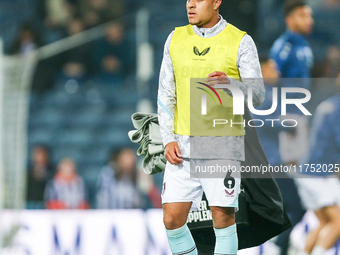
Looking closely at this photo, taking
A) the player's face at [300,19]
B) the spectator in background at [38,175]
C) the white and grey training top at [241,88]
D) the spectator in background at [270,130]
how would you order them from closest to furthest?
the white and grey training top at [241,88], the spectator in background at [270,130], the player's face at [300,19], the spectator in background at [38,175]

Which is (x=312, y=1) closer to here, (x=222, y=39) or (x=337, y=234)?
(x=337, y=234)

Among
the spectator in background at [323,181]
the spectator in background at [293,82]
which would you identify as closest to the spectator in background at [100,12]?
the spectator in background at [293,82]

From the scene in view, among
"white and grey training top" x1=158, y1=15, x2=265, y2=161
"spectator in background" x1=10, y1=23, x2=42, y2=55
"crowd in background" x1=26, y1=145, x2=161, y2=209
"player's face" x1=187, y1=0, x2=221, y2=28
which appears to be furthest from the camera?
"spectator in background" x1=10, y1=23, x2=42, y2=55

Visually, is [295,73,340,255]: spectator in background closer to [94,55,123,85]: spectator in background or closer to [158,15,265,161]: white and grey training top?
[158,15,265,161]: white and grey training top

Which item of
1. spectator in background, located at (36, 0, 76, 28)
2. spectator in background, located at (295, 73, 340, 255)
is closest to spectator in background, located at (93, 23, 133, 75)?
spectator in background, located at (36, 0, 76, 28)

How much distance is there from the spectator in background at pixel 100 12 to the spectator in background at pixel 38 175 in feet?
6.07

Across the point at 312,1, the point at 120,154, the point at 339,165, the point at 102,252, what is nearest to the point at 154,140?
the point at 102,252

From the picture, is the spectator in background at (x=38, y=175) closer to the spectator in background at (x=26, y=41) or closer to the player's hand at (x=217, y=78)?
the spectator in background at (x=26, y=41)

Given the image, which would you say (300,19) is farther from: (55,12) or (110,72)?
(55,12)

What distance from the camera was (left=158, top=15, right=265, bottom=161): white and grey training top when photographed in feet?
7.89

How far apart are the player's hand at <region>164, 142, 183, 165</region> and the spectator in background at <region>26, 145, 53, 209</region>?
106 inches

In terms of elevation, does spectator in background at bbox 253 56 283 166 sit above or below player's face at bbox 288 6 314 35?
below

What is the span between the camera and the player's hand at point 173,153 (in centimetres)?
249

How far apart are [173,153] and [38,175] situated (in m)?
3.38
